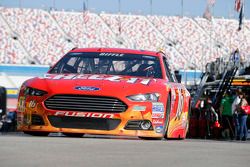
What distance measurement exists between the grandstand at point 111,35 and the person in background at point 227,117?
116 feet

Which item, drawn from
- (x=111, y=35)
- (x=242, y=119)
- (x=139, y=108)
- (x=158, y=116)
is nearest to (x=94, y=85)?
(x=139, y=108)

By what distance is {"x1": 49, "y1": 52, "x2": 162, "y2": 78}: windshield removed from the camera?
10305 mm

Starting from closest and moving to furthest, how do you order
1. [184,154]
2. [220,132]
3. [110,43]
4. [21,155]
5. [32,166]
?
[32,166] < [21,155] < [184,154] < [220,132] < [110,43]

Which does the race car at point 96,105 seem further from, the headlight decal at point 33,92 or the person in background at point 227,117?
the person in background at point 227,117

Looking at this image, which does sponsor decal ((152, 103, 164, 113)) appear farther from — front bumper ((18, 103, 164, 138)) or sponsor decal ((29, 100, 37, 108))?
sponsor decal ((29, 100, 37, 108))

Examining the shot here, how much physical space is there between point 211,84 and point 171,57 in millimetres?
33710

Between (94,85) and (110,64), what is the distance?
1.08 m

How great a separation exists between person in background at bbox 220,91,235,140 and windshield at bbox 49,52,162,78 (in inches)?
349

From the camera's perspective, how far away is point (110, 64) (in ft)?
33.9

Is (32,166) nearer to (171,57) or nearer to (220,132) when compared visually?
(220,132)

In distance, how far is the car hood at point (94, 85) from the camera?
925 cm

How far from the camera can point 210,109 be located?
1953cm

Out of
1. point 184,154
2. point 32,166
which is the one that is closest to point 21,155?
point 32,166

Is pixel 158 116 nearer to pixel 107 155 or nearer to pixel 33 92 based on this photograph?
pixel 33 92
